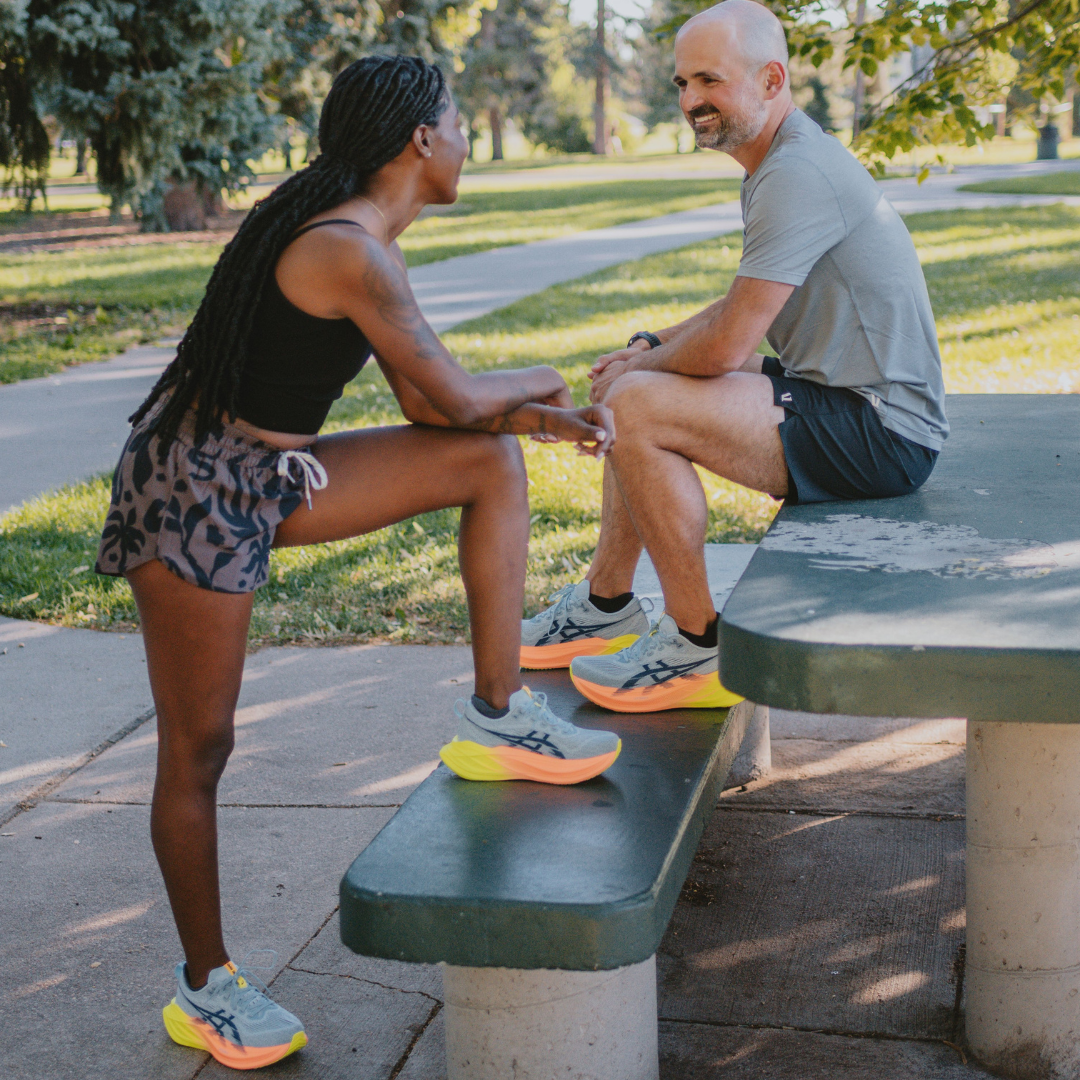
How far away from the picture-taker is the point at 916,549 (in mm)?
2559

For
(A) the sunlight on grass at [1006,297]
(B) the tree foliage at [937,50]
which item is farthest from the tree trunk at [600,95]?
(B) the tree foliage at [937,50]

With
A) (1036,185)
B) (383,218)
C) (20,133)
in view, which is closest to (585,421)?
(383,218)

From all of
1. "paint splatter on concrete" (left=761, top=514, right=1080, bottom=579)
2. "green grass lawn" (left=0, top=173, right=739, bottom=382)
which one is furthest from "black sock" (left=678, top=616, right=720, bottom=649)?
"green grass lawn" (left=0, top=173, right=739, bottom=382)

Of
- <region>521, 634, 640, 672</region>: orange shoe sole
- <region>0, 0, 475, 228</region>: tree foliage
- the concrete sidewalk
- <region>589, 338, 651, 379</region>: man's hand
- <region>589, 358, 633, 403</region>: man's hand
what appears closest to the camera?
the concrete sidewalk

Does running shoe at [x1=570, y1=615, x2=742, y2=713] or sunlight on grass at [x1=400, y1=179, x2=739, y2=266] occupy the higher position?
sunlight on grass at [x1=400, y1=179, x2=739, y2=266]

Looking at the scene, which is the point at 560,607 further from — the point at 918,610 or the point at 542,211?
the point at 542,211

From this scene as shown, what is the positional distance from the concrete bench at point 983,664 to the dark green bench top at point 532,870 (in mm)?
347

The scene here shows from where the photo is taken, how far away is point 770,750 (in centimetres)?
381

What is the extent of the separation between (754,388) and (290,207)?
4.19ft

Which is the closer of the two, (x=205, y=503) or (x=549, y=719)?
(x=205, y=503)

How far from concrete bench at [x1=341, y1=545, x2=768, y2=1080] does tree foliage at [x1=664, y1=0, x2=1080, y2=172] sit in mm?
3797

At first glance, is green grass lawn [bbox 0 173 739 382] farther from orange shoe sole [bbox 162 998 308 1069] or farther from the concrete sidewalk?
orange shoe sole [bbox 162 998 308 1069]

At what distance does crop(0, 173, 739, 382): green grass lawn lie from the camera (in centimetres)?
1119

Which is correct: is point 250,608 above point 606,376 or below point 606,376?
below
